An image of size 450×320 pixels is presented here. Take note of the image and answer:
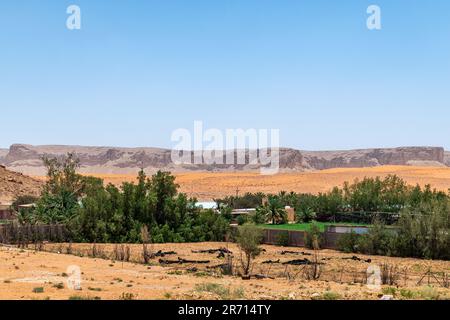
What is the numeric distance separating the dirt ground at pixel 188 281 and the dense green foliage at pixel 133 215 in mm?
11038

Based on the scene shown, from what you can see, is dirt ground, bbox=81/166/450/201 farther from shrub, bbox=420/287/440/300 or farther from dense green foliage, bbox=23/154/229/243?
shrub, bbox=420/287/440/300

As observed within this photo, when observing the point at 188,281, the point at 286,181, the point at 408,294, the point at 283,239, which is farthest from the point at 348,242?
the point at 286,181

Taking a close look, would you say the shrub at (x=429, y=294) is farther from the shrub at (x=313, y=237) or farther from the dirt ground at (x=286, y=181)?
the dirt ground at (x=286, y=181)

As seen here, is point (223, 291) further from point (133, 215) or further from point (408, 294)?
point (133, 215)

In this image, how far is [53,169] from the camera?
7262cm

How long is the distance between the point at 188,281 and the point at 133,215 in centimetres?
2851

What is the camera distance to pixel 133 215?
52.6 meters

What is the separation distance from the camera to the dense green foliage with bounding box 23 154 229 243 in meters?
50.3

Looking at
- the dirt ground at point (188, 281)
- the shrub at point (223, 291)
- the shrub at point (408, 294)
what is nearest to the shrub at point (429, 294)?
the dirt ground at point (188, 281)

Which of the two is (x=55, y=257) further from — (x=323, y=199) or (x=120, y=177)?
(x=120, y=177)

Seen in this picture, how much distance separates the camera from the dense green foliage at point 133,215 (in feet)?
165

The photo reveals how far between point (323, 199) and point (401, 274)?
138 feet

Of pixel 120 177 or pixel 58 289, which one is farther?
pixel 120 177
